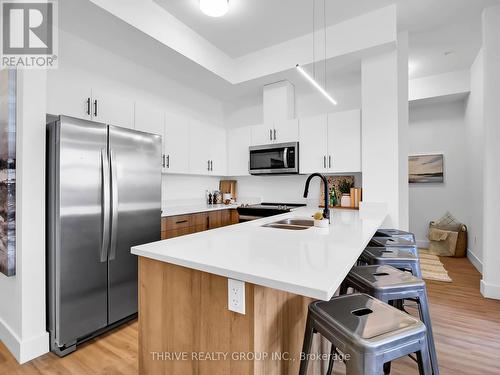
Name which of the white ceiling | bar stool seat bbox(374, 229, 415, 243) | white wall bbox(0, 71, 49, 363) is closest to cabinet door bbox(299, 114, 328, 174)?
the white ceiling

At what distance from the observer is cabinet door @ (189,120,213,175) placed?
374cm

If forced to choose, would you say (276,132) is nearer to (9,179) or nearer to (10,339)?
(9,179)

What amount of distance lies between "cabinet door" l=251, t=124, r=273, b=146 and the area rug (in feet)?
9.51

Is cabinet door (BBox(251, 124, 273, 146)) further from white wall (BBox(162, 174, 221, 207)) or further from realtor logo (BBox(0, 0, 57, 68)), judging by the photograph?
realtor logo (BBox(0, 0, 57, 68))

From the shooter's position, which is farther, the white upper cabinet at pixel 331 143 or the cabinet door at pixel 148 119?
the white upper cabinet at pixel 331 143

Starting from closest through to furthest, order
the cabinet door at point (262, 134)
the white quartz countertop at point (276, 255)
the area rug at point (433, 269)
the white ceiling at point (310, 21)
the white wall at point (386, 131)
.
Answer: the white quartz countertop at point (276, 255) < the white ceiling at point (310, 21) < the white wall at point (386, 131) < the area rug at point (433, 269) < the cabinet door at point (262, 134)

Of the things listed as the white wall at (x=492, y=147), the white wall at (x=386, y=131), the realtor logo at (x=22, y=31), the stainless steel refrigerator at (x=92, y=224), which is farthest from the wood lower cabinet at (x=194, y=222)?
the white wall at (x=492, y=147)

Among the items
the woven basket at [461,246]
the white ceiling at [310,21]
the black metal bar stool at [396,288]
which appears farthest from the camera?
the woven basket at [461,246]

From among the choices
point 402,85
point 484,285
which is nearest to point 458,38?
point 402,85

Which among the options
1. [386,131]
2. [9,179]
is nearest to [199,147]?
[9,179]

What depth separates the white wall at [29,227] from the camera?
1835 mm

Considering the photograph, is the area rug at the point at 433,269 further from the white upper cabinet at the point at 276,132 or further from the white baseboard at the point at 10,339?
the white baseboard at the point at 10,339

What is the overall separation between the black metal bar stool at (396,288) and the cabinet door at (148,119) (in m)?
2.65

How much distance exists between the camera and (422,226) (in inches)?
199
